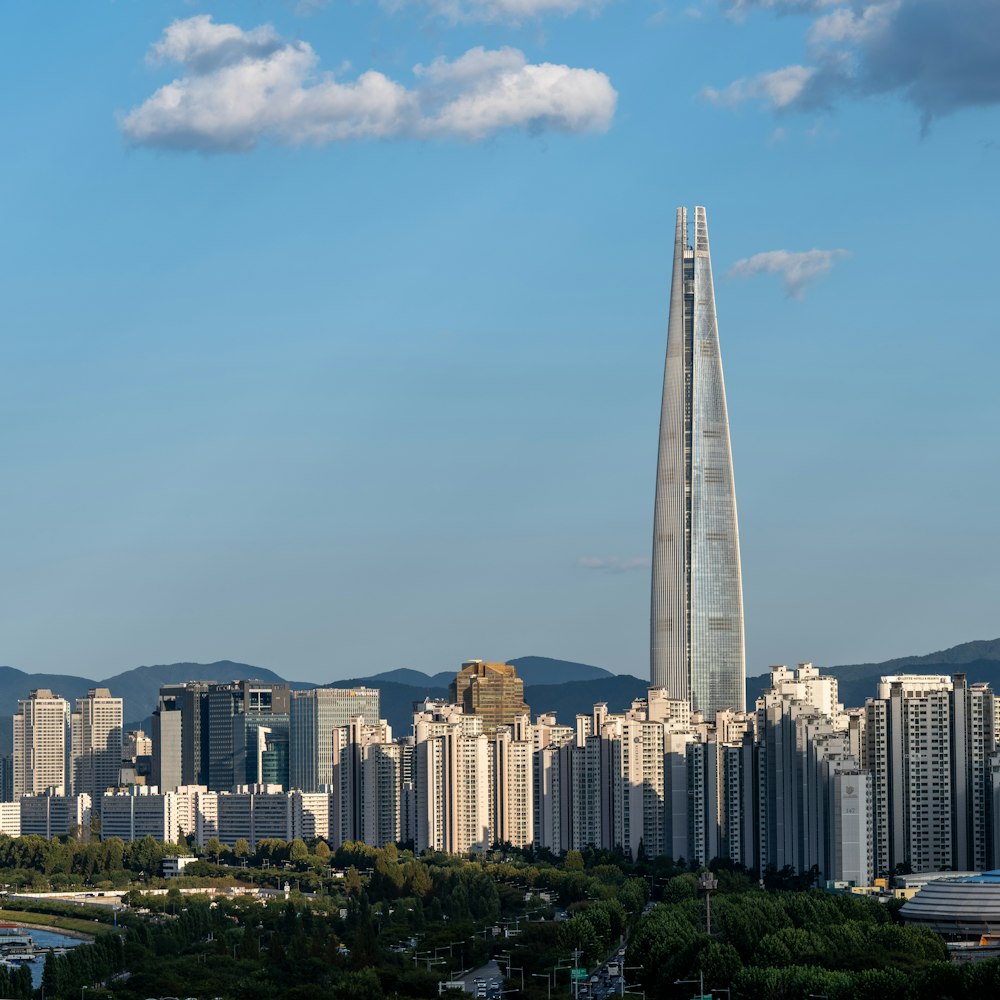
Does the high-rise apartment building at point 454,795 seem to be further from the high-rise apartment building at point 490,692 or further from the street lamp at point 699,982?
the street lamp at point 699,982

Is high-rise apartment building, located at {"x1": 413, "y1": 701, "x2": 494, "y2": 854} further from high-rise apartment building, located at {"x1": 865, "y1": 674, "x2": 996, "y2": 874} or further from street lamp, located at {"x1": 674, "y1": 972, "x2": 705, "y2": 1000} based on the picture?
street lamp, located at {"x1": 674, "y1": 972, "x2": 705, "y2": 1000}

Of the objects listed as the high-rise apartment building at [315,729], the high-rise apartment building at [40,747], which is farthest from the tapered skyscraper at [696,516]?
the high-rise apartment building at [40,747]

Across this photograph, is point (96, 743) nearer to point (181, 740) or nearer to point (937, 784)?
point (181, 740)

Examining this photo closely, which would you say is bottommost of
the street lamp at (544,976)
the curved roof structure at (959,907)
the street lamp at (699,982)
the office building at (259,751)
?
the street lamp at (544,976)

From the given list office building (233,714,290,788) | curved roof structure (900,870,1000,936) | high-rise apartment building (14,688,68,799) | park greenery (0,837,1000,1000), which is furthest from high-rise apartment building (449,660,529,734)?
curved roof structure (900,870,1000,936)

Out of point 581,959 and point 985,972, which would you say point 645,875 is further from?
point 985,972

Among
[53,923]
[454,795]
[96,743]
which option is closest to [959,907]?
[53,923]
